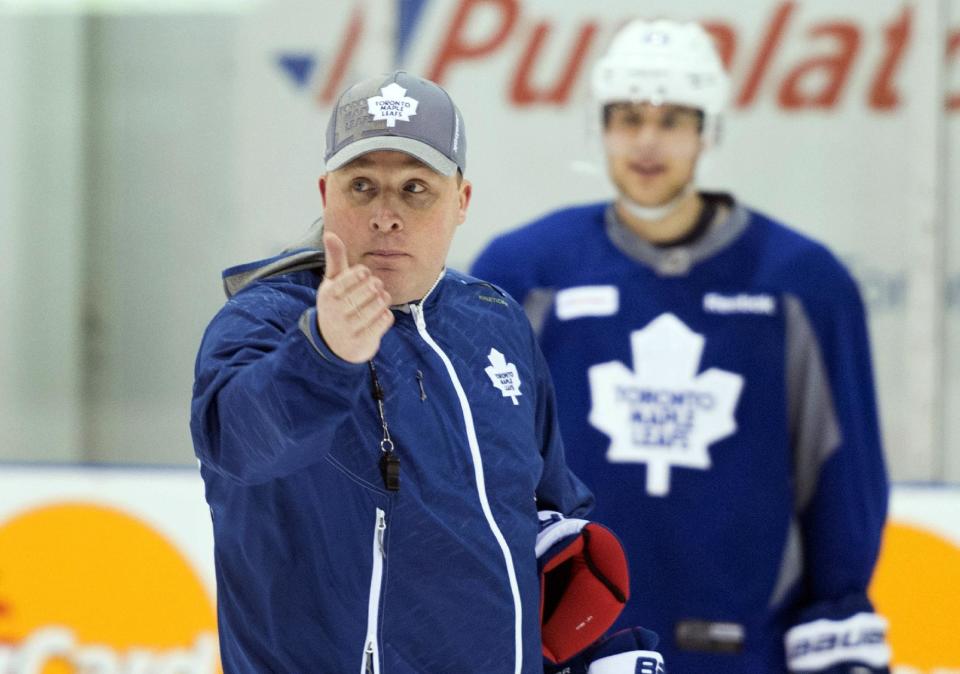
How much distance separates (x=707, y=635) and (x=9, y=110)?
96.6 inches

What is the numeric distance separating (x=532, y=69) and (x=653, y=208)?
138 cm

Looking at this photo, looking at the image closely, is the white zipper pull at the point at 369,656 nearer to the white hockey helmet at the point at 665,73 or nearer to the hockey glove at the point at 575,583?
the hockey glove at the point at 575,583

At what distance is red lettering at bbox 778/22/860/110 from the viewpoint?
3.80 metres

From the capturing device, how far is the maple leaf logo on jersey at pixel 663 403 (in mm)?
2516

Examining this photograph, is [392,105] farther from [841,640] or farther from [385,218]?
[841,640]

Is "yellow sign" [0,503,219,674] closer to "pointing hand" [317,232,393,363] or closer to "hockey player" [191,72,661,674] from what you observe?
"hockey player" [191,72,661,674]

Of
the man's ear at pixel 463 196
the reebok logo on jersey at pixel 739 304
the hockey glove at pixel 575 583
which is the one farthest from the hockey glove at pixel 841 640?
the man's ear at pixel 463 196

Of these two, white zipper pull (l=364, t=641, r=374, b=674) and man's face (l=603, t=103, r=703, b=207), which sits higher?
man's face (l=603, t=103, r=703, b=207)

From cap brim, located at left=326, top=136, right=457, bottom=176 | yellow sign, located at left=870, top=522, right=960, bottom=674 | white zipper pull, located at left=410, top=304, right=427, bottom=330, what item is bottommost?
yellow sign, located at left=870, top=522, right=960, bottom=674

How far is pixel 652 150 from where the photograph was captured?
261 centimetres

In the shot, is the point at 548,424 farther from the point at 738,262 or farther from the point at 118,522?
the point at 118,522

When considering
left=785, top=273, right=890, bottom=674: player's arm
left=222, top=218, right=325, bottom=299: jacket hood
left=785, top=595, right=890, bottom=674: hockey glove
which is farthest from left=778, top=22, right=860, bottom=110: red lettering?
left=222, top=218, right=325, bottom=299: jacket hood

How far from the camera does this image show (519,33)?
12.8ft

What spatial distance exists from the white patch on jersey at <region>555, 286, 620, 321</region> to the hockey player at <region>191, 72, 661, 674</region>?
989 mm
